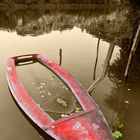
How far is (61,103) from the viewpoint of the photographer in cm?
736

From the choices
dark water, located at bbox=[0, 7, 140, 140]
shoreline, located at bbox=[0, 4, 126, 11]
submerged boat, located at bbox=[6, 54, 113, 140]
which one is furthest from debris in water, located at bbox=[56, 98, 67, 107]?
shoreline, located at bbox=[0, 4, 126, 11]

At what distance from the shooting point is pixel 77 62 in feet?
38.6

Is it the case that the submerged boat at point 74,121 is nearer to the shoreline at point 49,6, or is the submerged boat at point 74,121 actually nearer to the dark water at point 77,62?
the dark water at point 77,62

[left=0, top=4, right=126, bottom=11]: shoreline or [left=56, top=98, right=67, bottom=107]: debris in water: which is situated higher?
[left=56, top=98, right=67, bottom=107]: debris in water

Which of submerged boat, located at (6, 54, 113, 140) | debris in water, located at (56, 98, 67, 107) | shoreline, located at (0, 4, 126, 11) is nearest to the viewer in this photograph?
submerged boat, located at (6, 54, 113, 140)

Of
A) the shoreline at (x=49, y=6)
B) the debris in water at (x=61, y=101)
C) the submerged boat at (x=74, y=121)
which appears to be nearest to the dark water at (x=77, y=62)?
the debris in water at (x=61, y=101)

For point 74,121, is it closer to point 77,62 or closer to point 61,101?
point 61,101

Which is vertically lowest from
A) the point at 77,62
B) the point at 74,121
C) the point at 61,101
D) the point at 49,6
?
the point at 77,62

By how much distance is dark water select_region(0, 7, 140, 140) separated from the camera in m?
7.10

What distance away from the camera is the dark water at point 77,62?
7102 millimetres

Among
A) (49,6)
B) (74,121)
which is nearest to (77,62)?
(74,121)

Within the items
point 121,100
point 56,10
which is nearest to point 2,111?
point 121,100

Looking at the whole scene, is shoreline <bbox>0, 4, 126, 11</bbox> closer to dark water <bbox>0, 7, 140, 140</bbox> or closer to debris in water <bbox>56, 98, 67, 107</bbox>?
dark water <bbox>0, 7, 140, 140</bbox>

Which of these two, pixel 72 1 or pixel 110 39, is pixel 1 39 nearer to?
pixel 110 39
